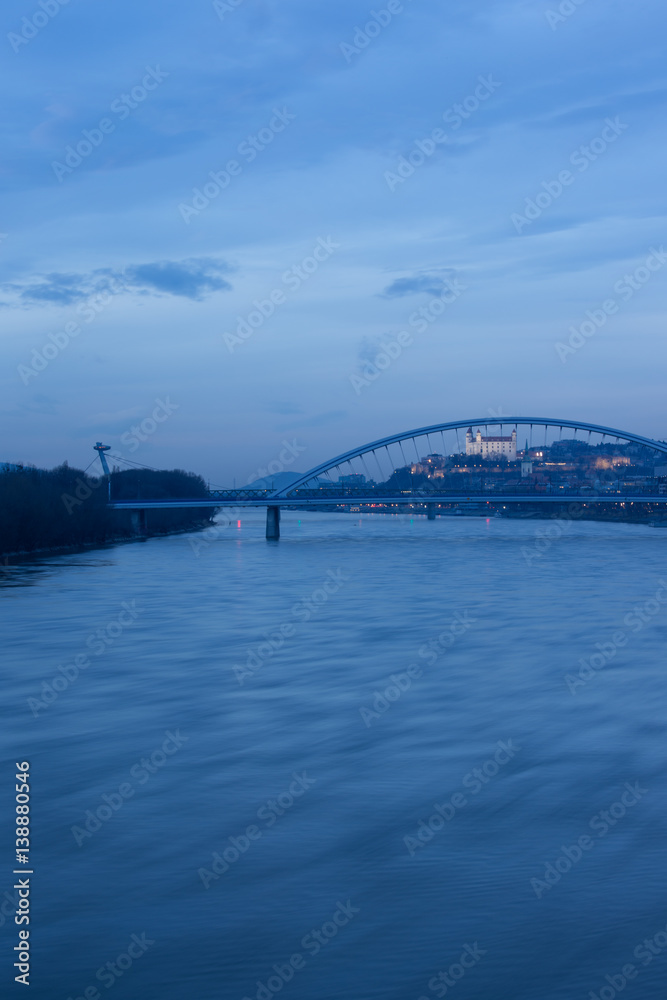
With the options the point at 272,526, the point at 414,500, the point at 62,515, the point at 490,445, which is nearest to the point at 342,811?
the point at 62,515

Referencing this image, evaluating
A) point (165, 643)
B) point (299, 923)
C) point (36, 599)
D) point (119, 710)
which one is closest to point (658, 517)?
point (36, 599)

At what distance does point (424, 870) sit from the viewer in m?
7.14

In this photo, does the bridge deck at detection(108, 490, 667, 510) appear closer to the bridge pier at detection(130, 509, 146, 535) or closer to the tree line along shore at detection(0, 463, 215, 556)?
the bridge pier at detection(130, 509, 146, 535)

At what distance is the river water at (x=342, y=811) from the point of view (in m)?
5.82

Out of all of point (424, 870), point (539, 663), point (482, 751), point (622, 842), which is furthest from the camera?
point (539, 663)

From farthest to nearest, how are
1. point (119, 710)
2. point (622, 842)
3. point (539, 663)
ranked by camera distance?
point (539, 663)
point (119, 710)
point (622, 842)

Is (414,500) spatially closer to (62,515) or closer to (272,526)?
(272,526)

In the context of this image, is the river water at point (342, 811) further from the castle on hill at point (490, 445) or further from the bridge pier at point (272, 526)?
the castle on hill at point (490, 445)

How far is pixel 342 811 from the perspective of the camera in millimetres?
8633

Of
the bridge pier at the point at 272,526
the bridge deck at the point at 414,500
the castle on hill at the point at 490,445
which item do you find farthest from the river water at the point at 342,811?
the castle on hill at the point at 490,445

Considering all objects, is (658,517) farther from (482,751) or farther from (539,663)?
(482,751)

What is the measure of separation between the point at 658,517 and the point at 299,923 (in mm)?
89314

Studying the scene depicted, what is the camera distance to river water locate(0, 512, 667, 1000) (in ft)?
19.1

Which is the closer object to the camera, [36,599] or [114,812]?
[114,812]
